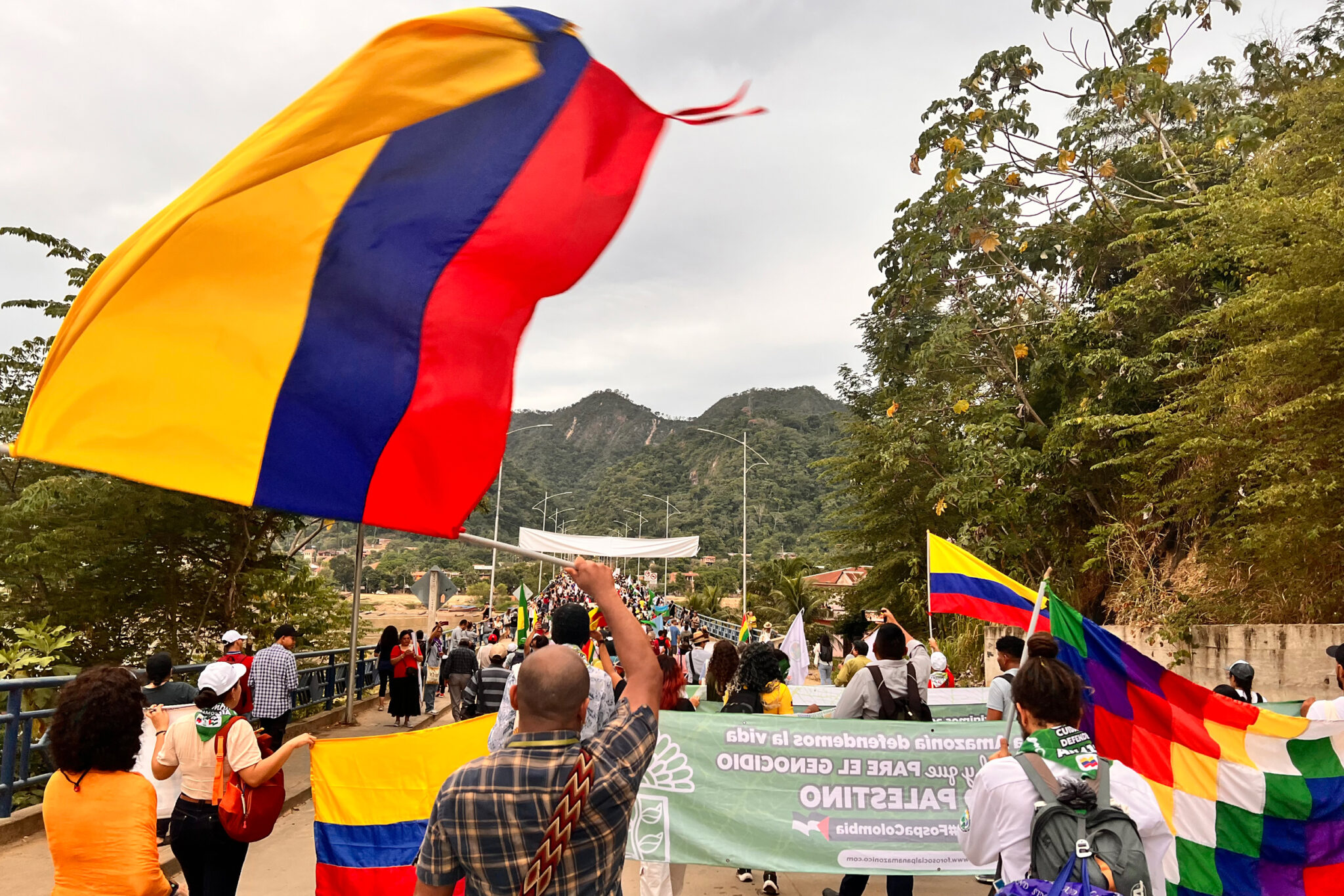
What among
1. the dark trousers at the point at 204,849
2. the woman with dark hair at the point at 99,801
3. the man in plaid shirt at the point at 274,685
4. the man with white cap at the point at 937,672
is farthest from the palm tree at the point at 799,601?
the woman with dark hair at the point at 99,801

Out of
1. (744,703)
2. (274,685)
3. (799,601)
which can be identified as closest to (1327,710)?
(744,703)

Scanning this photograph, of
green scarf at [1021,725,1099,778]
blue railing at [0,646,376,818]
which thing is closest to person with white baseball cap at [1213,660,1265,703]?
green scarf at [1021,725,1099,778]

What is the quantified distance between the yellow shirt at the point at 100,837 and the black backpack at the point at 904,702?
176 inches

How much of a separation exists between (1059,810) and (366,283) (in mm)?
3292

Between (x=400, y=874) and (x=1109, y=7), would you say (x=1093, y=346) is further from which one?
(x=400, y=874)

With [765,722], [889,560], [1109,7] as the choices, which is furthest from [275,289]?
[889,560]

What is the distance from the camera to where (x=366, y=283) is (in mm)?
4031

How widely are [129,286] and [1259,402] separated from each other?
13731 millimetres

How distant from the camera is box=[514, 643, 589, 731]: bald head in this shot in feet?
8.38

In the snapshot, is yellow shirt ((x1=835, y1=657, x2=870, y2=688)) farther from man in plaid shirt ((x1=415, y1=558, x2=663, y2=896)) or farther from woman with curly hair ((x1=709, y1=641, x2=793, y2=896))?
man in plaid shirt ((x1=415, y1=558, x2=663, y2=896))

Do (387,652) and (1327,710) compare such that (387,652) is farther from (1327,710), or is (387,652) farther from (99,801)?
(1327,710)

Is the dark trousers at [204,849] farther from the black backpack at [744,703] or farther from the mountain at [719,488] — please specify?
the mountain at [719,488]

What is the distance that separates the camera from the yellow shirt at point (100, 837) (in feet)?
11.1

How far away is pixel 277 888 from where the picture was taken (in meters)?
6.92
